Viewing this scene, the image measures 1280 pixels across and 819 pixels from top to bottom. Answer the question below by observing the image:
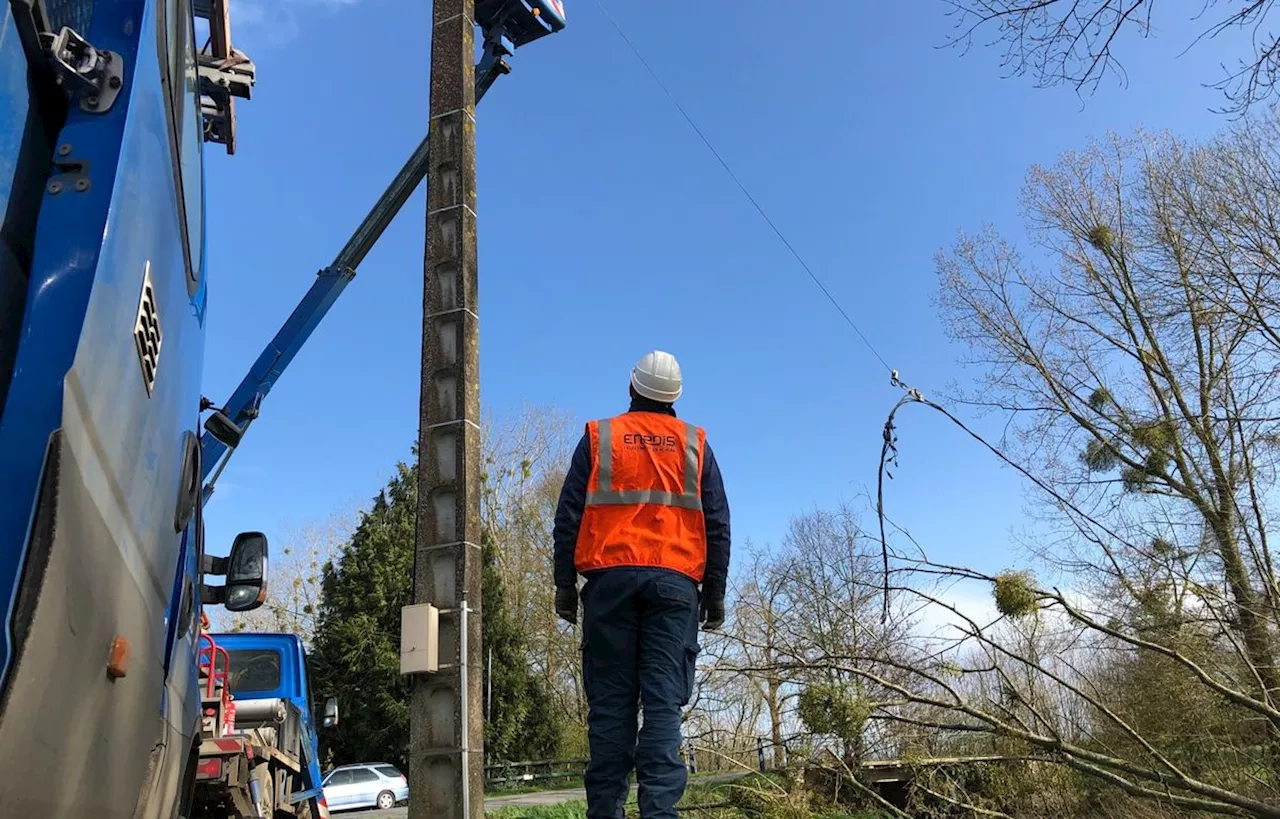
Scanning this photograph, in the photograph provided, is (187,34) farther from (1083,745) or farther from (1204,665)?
(1204,665)

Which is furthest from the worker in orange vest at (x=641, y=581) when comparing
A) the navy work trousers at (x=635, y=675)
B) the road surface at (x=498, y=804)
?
the road surface at (x=498, y=804)

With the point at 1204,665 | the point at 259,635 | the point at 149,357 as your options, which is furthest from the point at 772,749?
the point at 259,635

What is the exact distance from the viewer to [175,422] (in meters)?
2.94

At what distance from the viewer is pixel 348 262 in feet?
37.0

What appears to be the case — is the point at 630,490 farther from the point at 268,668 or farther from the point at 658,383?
the point at 268,668

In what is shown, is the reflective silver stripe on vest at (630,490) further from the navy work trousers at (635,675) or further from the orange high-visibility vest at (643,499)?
the navy work trousers at (635,675)

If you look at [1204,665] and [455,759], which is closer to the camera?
[455,759]

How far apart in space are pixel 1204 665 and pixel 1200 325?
911 centimetres

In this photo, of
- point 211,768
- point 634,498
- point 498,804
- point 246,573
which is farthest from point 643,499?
point 498,804

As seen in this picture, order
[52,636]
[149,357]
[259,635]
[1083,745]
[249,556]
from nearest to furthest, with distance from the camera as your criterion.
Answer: [52,636]
[149,357]
[249,556]
[1083,745]
[259,635]

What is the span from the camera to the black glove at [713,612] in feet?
12.0

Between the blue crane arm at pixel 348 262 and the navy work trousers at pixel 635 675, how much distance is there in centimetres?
686

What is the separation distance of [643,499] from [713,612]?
550mm

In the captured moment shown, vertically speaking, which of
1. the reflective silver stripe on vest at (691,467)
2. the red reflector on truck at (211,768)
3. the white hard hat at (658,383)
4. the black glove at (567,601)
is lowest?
the red reflector on truck at (211,768)
